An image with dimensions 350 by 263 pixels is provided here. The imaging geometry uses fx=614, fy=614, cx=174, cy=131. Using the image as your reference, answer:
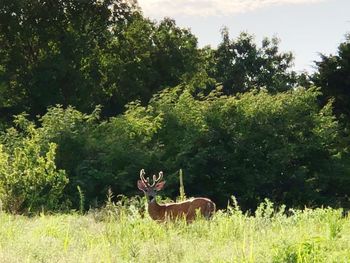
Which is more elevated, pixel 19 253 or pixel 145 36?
pixel 145 36

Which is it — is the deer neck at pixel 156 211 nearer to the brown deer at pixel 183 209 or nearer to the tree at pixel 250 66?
the brown deer at pixel 183 209

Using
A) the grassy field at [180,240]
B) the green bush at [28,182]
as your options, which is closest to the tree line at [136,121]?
the green bush at [28,182]

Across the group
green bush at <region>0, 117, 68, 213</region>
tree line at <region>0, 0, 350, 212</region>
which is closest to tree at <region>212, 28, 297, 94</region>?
tree line at <region>0, 0, 350, 212</region>

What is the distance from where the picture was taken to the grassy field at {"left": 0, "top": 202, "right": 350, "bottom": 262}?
6.30m

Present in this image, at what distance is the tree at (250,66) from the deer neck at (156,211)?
3925cm

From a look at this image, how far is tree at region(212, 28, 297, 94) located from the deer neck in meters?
39.3

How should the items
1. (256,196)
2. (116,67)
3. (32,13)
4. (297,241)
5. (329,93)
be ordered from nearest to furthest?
(297,241), (256,196), (329,93), (32,13), (116,67)

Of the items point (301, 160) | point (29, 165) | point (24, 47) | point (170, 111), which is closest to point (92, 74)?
point (24, 47)

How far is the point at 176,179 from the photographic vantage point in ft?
65.3

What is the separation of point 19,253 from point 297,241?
3.05m

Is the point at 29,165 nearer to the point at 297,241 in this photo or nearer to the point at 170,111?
the point at 170,111

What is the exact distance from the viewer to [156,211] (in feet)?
36.1

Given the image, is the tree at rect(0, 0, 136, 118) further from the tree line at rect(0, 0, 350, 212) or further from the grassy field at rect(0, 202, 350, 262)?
the grassy field at rect(0, 202, 350, 262)

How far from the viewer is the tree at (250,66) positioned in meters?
50.6
